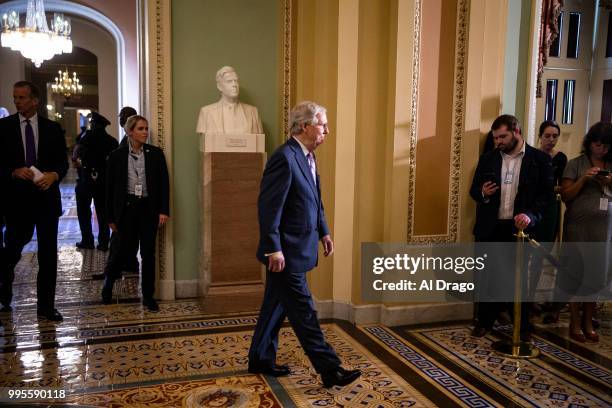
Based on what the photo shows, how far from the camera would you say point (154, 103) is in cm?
503

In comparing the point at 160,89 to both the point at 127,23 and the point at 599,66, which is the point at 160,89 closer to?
the point at 599,66

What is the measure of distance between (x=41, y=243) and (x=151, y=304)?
1.04m

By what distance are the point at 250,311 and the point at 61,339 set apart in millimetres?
1476

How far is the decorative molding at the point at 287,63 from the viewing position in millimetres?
5098

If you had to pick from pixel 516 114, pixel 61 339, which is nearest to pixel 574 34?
pixel 516 114

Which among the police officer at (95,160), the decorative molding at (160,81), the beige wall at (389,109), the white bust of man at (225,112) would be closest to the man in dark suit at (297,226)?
the beige wall at (389,109)

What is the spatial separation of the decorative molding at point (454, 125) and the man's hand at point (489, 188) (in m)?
0.55

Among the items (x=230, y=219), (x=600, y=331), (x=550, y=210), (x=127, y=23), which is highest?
(x=127, y=23)

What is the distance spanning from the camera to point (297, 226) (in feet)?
10.1

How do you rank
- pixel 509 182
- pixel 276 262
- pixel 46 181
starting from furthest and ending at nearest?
pixel 46 181 < pixel 509 182 < pixel 276 262

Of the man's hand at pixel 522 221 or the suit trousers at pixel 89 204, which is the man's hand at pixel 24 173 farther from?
the man's hand at pixel 522 221

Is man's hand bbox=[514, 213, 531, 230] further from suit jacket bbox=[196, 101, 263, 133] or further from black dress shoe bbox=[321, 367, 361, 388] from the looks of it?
suit jacket bbox=[196, 101, 263, 133]

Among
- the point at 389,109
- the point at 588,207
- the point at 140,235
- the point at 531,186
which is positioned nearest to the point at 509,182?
the point at 531,186

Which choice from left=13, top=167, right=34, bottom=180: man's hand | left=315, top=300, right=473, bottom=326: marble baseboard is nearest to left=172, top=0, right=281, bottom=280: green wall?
left=13, top=167, right=34, bottom=180: man's hand
